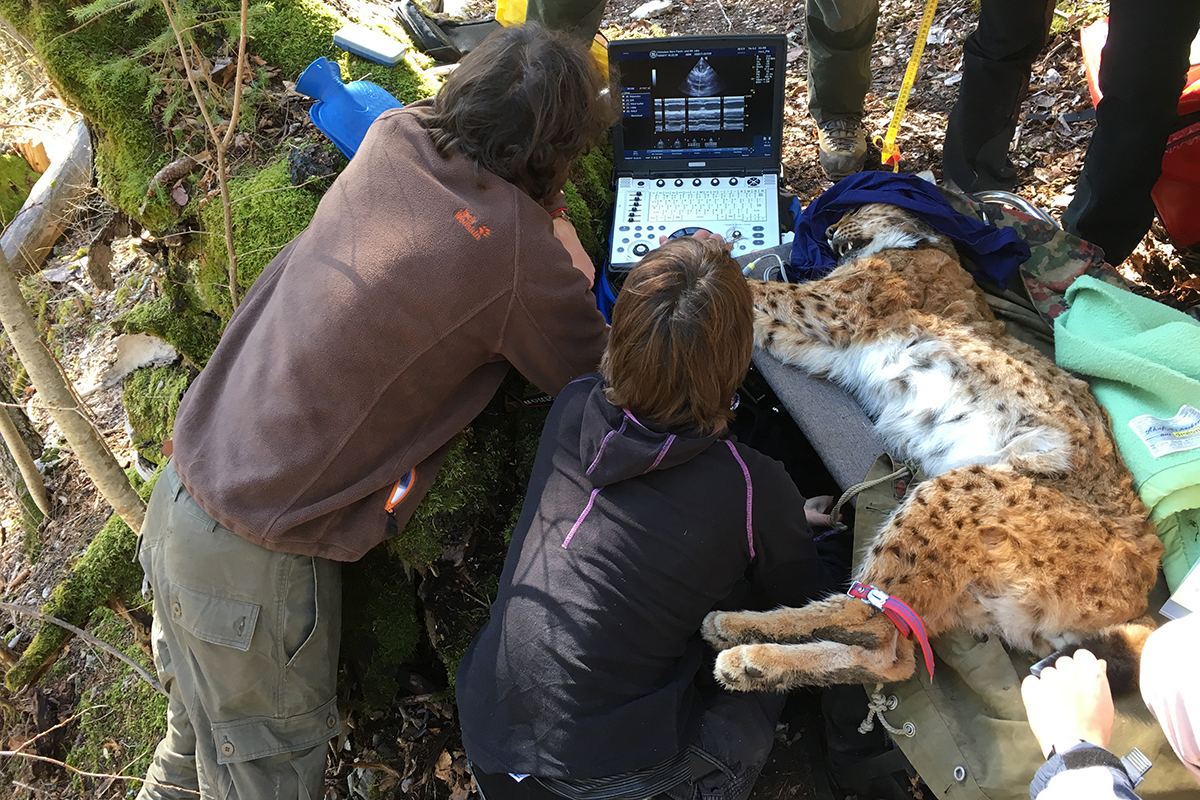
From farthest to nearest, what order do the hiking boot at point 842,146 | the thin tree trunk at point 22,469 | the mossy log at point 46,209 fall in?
the mossy log at point 46,209 → the hiking boot at point 842,146 → the thin tree trunk at point 22,469

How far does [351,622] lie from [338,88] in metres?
2.48

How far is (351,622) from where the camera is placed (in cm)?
343

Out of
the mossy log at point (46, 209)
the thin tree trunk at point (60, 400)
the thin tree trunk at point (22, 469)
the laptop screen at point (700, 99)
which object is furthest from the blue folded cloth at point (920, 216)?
the mossy log at point (46, 209)

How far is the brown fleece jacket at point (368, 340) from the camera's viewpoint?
8.08 feet

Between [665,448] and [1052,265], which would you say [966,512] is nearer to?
[665,448]

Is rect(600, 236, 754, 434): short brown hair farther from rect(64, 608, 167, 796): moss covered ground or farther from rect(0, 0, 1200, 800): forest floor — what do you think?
rect(64, 608, 167, 796): moss covered ground

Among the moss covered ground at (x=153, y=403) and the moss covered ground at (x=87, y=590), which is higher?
the moss covered ground at (x=153, y=403)

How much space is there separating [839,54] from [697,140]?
1440mm

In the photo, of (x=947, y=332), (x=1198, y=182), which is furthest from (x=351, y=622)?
(x=1198, y=182)

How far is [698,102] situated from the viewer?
13.1ft

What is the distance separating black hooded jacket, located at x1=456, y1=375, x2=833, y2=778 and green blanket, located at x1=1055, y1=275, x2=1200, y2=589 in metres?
1.41

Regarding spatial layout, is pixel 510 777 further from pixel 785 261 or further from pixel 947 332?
pixel 785 261

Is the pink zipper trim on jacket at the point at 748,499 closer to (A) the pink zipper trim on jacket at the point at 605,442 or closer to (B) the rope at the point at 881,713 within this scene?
(A) the pink zipper trim on jacket at the point at 605,442

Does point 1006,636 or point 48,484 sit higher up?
point 1006,636
